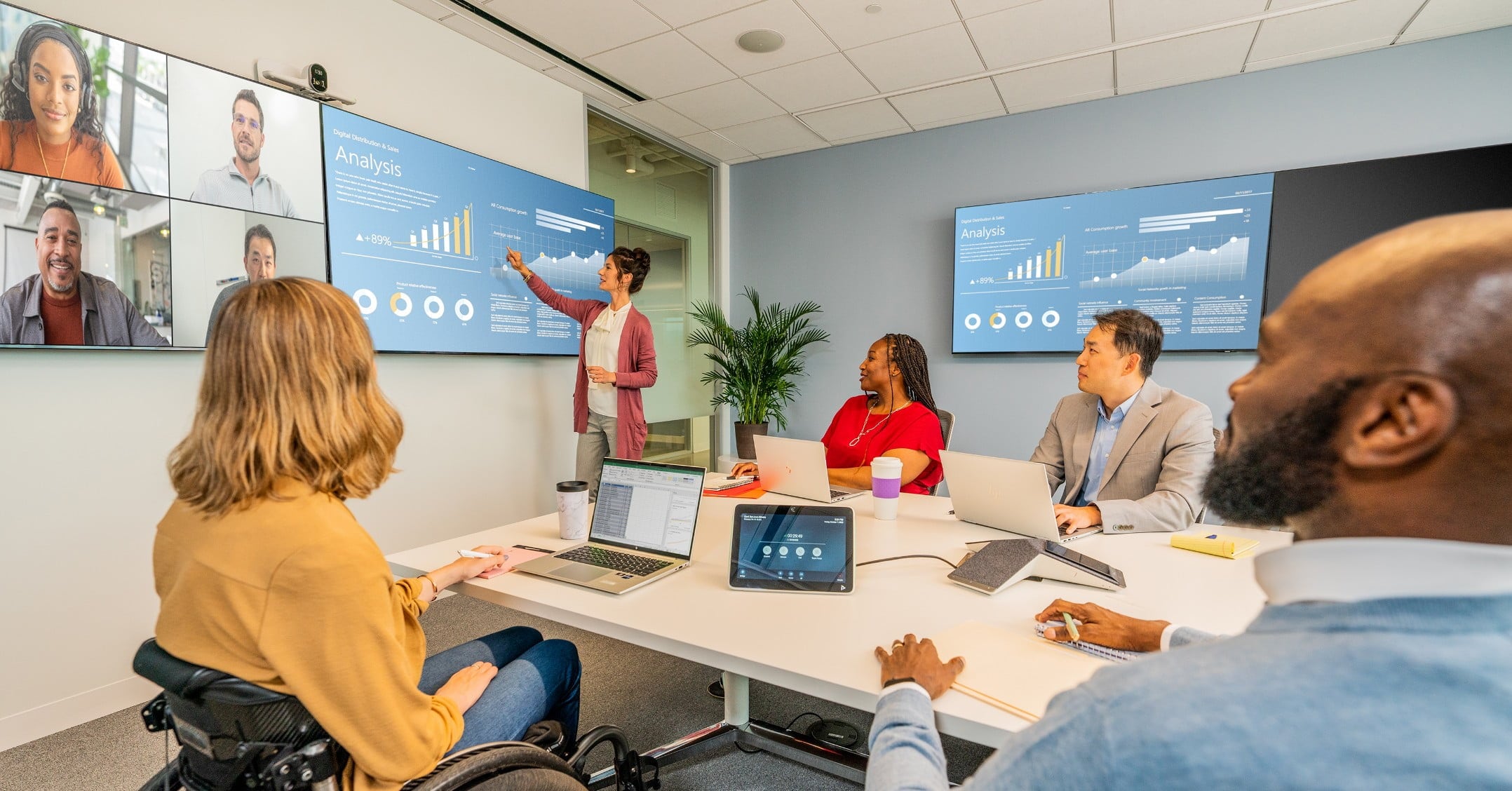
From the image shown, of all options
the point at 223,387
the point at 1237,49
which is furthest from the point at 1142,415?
the point at 1237,49

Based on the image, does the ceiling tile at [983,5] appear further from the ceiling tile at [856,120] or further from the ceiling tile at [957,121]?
the ceiling tile at [957,121]

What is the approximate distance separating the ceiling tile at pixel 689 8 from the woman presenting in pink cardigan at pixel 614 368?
119 cm

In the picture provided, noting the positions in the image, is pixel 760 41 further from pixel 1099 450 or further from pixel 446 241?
pixel 1099 450

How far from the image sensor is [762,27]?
3.30 m

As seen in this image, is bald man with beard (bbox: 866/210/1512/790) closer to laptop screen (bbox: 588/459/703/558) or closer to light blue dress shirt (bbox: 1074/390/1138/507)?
laptop screen (bbox: 588/459/703/558)

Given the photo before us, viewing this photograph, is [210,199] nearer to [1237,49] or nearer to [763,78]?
[763,78]

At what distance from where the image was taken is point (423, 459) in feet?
10.7

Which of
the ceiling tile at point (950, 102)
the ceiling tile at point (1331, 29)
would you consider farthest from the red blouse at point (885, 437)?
the ceiling tile at point (1331, 29)

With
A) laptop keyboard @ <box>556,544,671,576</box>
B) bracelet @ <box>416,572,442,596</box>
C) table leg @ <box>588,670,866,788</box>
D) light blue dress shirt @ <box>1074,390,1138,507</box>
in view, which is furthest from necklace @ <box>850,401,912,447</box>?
bracelet @ <box>416,572,442,596</box>

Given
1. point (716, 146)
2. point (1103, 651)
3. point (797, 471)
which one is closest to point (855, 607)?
point (1103, 651)

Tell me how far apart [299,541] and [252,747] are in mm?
277

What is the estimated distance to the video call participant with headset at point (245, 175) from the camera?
7.96ft

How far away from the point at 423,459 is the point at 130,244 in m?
1.42

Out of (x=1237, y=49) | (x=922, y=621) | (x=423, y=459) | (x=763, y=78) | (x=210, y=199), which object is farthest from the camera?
(x=763, y=78)
